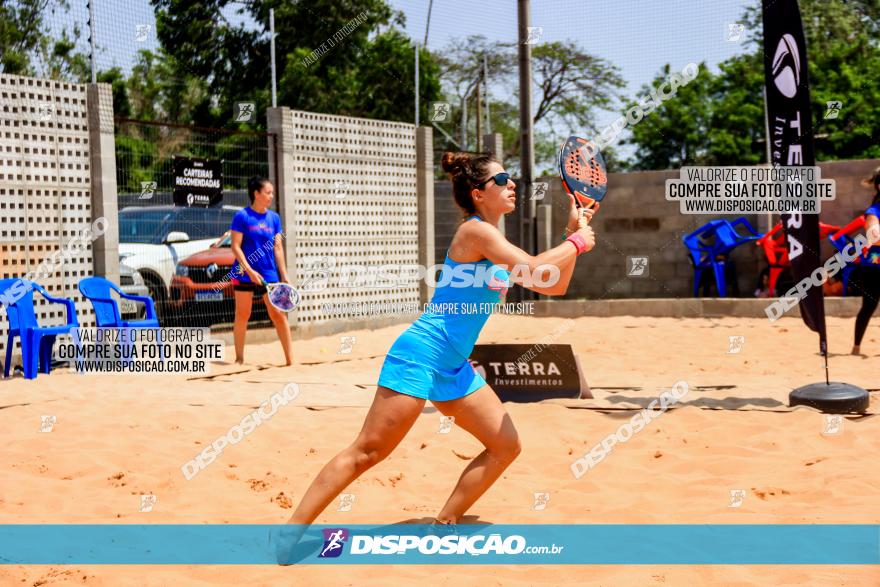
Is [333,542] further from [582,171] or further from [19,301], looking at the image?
[19,301]

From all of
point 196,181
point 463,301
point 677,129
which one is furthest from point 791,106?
point 677,129

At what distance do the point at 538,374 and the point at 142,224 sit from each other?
675 centimetres

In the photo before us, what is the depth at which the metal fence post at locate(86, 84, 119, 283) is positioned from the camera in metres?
9.99

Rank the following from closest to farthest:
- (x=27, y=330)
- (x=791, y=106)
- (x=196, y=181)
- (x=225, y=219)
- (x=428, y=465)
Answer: (x=428, y=465) → (x=791, y=106) → (x=27, y=330) → (x=196, y=181) → (x=225, y=219)

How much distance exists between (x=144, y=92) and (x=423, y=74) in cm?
1197

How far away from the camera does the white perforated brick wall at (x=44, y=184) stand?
9.30 m

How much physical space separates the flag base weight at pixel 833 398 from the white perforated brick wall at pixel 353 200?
7440 mm

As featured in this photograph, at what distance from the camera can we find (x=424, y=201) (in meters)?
14.8

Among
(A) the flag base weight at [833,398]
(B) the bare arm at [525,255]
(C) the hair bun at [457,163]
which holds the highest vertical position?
(C) the hair bun at [457,163]

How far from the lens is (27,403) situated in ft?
23.3

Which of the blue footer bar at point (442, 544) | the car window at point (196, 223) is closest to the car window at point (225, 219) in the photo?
the car window at point (196, 223)

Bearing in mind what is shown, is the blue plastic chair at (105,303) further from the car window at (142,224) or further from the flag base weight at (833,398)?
the flag base weight at (833,398)

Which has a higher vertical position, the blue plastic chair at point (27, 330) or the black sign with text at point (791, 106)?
the black sign with text at point (791, 106)
